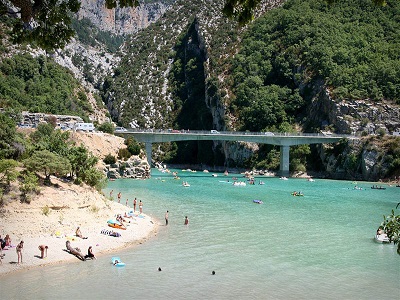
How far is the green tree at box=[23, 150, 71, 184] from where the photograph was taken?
132 ft

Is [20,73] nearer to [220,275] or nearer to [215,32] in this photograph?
[215,32]

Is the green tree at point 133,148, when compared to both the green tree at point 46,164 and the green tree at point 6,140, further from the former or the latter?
the green tree at point 46,164

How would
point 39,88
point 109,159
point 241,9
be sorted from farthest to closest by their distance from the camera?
point 39,88
point 109,159
point 241,9

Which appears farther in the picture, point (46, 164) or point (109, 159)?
point (109, 159)

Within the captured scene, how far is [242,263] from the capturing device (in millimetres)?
30016

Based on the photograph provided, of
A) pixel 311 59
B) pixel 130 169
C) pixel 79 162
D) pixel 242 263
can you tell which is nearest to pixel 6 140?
pixel 79 162

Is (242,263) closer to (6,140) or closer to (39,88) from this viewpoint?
(6,140)

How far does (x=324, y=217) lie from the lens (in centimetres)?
5028

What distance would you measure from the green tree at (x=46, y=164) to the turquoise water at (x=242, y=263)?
9.58 metres

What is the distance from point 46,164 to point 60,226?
7277 millimetres

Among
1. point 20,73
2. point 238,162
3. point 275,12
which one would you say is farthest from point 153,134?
point 275,12

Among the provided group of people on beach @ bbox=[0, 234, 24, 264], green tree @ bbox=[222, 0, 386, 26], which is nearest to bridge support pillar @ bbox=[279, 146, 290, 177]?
group of people on beach @ bbox=[0, 234, 24, 264]

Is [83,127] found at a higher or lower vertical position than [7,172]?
higher

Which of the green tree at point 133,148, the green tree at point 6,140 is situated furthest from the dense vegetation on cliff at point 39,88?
the green tree at point 6,140
